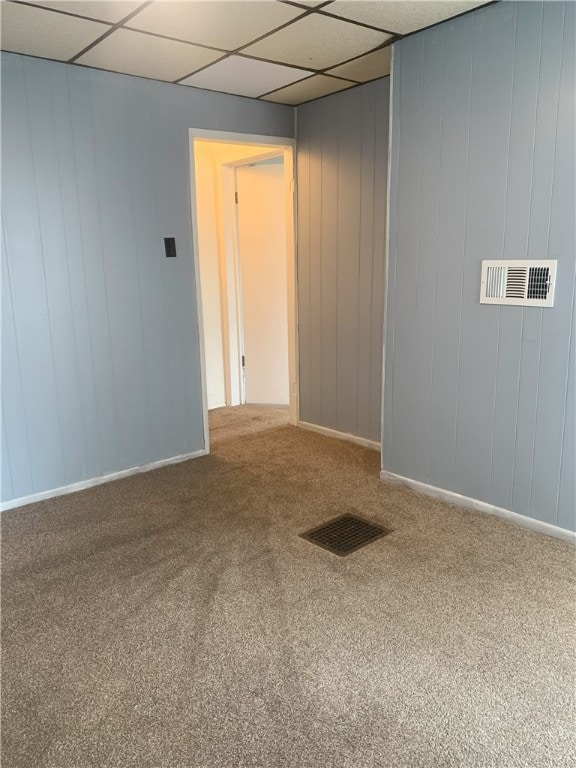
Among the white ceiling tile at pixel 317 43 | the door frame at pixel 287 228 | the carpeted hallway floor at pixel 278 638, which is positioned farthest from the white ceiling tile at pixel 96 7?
the carpeted hallway floor at pixel 278 638

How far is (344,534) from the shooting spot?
2879 mm

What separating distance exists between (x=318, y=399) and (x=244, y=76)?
2.36m

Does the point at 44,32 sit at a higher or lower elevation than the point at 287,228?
higher

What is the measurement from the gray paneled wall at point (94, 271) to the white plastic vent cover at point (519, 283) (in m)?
2.01

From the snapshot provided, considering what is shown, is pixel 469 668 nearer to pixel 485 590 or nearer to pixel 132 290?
pixel 485 590

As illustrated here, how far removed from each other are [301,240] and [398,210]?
1.31 m

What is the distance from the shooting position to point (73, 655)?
2.06m

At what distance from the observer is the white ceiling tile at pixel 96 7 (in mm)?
2363

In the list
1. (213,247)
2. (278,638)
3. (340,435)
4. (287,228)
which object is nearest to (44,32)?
(287,228)

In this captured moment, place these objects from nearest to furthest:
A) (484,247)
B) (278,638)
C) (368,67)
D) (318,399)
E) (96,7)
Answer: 1. (278,638)
2. (96,7)
3. (484,247)
4. (368,67)
5. (318,399)

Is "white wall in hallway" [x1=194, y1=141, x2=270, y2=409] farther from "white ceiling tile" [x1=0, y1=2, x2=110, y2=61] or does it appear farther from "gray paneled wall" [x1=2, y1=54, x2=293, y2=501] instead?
"white ceiling tile" [x1=0, y1=2, x2=110, y2=61]

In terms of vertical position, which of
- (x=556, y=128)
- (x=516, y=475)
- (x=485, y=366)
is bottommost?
(x=516, y=475)

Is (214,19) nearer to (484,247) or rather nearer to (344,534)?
(484,247)

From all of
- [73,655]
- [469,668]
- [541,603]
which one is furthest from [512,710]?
[73,655]
